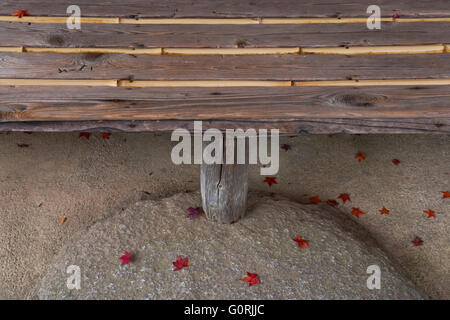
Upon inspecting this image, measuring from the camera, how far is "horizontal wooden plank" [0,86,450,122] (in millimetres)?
1712

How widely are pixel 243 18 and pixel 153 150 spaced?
1.71 metres

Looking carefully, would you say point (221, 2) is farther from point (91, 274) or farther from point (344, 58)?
point (91, 274)

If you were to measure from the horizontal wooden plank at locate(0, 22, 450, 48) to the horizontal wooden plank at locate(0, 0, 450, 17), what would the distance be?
0.12m

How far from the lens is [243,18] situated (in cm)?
216

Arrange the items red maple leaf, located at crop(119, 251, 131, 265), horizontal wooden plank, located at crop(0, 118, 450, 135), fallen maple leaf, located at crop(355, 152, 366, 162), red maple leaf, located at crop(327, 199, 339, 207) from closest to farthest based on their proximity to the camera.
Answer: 1. horizontal wooden plank, located at crop(0, 118, 450, 135)
2. red maple leaf, located at crop(119, 251, 131, 265)
3. red maple leaf, located at crop(327, 199, 339, 207)
4. fallen maple leaf, located at crop(355, 152, 366, 162)

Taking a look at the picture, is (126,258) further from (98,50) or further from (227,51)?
(227,51)

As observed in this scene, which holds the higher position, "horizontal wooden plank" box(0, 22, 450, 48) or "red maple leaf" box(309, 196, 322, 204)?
"horizontal wooden plank" box(0, 22, 450, 48)

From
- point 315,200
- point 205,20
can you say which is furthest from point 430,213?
point 205,20

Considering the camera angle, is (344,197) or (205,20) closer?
(205,20)

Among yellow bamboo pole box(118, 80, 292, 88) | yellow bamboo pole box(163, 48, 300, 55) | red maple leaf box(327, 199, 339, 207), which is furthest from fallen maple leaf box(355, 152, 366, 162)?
yellow bamboo pole box(118, 80, 292, 88)

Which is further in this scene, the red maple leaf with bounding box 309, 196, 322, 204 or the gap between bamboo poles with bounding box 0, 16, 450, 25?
the red maple leaf with bounding box 309, 196, 322, 204

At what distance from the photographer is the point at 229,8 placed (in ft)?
7.30

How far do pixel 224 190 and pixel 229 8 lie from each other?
1.10 meters

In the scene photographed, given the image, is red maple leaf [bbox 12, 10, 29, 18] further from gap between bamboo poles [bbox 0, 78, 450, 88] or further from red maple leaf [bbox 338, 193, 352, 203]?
red maple leaf [bbox 338, 193, 352, 203]
